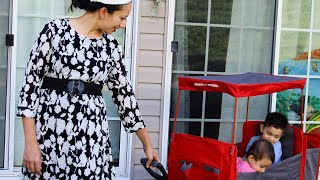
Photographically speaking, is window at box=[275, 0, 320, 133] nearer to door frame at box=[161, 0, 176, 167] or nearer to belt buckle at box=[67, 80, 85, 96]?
door frame at box=[161, 0, 176, 167]

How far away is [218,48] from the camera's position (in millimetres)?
6148

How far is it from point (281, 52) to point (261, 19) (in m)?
0.37

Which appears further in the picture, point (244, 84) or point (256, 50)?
point (256, 50)

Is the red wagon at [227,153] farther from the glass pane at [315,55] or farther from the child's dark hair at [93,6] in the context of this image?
the glass pane at [315,55]

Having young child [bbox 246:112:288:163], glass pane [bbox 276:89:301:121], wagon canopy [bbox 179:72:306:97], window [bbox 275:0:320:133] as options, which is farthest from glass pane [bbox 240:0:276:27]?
wagon canopy [bbox 179:72:306:97]

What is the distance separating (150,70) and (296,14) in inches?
61.7

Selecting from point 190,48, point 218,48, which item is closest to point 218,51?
point 218,48

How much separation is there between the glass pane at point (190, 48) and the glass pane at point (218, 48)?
8cm

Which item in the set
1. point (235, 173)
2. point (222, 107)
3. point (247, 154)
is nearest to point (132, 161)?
point (222, 107)

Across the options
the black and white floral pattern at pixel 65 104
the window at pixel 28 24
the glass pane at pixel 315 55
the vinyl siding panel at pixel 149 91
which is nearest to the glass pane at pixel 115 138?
the vinyl siding panel at pixel 149 91

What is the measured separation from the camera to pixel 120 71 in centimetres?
326

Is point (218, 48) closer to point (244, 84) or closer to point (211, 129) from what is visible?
point (211, 129)

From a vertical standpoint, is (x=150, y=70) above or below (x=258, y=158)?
above

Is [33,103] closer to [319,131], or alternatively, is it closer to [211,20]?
[211,20]
